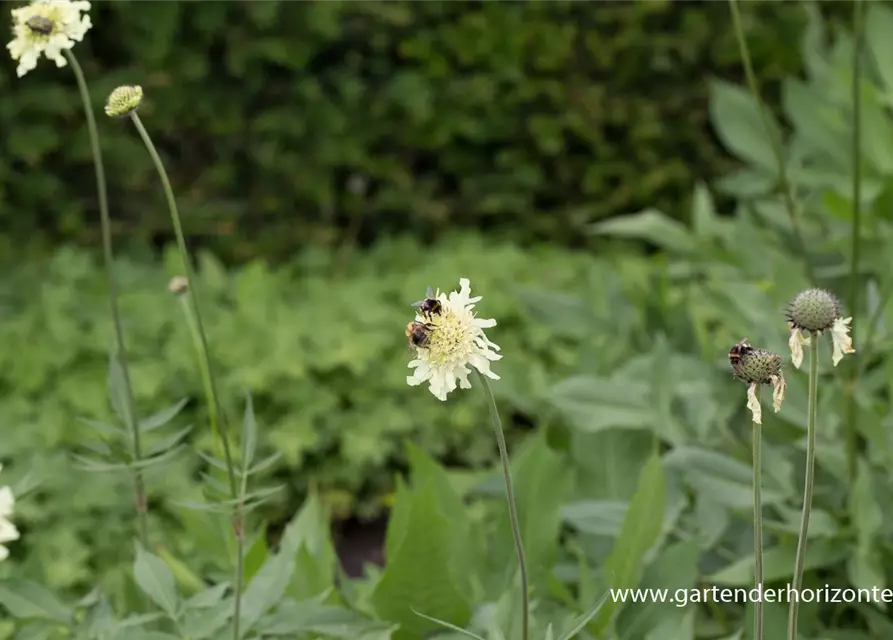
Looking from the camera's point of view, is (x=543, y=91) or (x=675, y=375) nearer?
(x=675, y=375)

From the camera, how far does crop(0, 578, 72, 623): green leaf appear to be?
121 cm

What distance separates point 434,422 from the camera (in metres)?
2.67

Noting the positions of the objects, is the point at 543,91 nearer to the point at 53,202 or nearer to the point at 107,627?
the point at 53,202

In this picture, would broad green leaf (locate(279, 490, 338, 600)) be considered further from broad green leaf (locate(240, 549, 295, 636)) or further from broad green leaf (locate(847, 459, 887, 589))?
broad green leaf (locate(847, 459, 887, 589))

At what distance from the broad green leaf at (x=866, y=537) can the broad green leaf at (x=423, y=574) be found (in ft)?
1.89

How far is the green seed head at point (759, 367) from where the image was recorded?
2.71 ft

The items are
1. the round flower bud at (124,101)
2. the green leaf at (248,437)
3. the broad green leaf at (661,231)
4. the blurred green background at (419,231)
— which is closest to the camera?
the round flower bud at (124,101)

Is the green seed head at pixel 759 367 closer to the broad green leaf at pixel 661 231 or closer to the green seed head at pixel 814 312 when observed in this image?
the green seed head at pixel 814 312

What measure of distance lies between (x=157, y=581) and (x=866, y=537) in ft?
3.24

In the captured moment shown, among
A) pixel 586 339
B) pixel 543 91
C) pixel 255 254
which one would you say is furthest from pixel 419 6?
pixel 586 339

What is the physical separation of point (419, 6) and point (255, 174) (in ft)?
2.77

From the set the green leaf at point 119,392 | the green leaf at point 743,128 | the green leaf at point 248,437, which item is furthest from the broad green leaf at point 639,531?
the green leaf at point 743,128

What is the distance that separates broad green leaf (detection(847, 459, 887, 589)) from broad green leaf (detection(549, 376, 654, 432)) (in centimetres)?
39

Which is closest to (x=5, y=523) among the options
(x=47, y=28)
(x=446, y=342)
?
(x=446, y=342)
